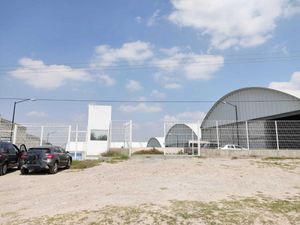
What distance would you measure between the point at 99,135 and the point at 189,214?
74.2 ft

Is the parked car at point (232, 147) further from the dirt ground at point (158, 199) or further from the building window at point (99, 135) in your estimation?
the building window at point (99, 135)

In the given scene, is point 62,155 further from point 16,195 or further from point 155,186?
point 155,186

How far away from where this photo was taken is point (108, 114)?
29734 mm

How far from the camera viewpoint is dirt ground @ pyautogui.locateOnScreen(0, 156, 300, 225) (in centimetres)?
710

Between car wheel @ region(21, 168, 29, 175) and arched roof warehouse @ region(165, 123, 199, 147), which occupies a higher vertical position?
arched roof warehouse @ region(165, 123, 199, 147)

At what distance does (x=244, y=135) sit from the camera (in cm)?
2475

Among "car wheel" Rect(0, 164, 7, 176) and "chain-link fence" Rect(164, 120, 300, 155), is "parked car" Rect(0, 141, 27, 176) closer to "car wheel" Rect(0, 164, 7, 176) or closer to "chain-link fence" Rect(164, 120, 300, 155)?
"car wheel" Rect(0, 164, 7, 176)

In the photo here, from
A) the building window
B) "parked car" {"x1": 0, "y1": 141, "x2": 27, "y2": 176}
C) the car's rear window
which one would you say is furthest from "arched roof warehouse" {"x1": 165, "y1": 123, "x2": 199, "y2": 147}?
"parked car" {"x1": 0, "y1": 141, "x2": 27, "y2": 176}

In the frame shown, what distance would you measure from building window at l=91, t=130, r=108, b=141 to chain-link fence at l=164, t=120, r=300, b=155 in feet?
22.6

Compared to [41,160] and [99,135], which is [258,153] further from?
[41,160]

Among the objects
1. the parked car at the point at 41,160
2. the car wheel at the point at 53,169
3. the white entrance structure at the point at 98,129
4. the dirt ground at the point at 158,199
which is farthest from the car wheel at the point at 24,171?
the white entrance structure at the point at 98,129

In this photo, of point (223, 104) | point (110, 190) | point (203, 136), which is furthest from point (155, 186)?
point (223, 104)

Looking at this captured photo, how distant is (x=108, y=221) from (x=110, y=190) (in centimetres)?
362

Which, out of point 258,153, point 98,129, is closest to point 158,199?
point 258,153
